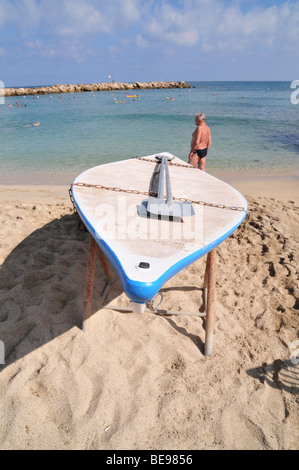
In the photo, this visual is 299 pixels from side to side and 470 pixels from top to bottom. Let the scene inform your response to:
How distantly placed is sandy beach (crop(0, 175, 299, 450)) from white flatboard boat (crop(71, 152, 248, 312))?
89 centimetres

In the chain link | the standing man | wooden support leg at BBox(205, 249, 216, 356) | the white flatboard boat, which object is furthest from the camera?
the standing man

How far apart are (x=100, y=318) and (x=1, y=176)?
8343 millimetres

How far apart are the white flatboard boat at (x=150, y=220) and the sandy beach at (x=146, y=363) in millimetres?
891

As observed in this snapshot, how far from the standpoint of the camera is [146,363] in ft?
8.31

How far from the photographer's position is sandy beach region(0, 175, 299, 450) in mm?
2064

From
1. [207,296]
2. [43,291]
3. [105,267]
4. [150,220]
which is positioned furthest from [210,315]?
[43,291]

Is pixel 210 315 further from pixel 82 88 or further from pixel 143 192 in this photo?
pixel 82 88

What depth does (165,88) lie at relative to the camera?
82.1 metres

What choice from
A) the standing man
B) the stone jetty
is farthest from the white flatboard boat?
the stone jetty

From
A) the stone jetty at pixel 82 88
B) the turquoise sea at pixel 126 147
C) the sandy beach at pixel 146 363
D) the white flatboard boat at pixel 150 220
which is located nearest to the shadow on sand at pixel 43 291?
the sandy beach at pixel 146 363

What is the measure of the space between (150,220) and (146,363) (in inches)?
53.6

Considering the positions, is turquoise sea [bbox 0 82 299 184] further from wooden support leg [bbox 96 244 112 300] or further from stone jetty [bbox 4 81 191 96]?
stone jetty [bbox 4 81 191 96]

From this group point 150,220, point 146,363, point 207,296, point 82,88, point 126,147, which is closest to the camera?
point 146,363

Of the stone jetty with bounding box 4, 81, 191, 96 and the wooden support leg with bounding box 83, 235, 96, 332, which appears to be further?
the stone jetty with bounding box 4, 81, 191, 96
